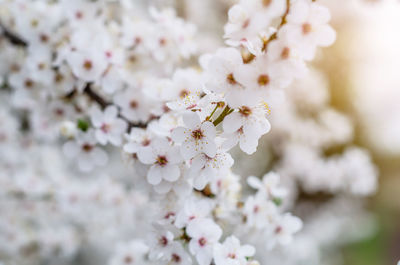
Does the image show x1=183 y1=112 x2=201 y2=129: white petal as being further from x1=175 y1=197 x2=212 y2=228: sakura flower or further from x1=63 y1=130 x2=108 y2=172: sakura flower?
x1=63 y1=130 x2=108 y2=172: sakura flower

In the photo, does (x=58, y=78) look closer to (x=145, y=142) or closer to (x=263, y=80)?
(x=145, y=142)

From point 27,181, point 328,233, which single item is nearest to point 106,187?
point 27,181

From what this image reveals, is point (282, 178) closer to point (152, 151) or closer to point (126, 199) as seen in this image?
point (126, 199)

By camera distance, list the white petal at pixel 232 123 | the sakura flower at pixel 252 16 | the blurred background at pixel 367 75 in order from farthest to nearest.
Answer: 1. the blurred background at pixel 367 75
2. the white petal at pixel 232 123
3. the sakura flower at pixel 252 16

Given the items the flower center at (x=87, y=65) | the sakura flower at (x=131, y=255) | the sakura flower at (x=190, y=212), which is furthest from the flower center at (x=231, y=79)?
the sakura flower at (x=131, y=255)

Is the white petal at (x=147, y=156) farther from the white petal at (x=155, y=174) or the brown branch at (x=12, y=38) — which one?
the brown branch at (x=12, y=38)

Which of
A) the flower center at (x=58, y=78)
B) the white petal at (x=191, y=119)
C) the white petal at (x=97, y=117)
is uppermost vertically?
the flower center at (x=58, y=78)
